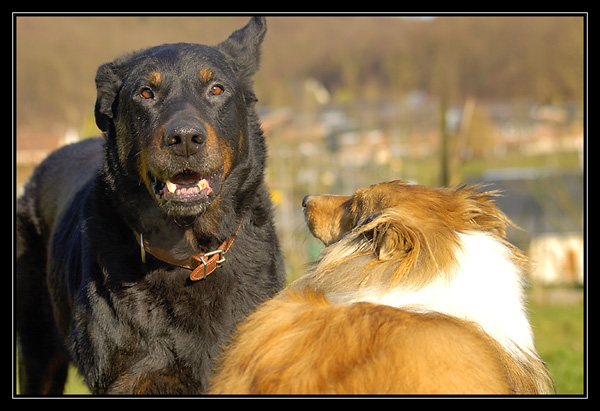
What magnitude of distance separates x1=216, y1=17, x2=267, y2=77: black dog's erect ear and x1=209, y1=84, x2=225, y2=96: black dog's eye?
0.39 meters

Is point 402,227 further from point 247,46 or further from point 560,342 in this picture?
point 560,342

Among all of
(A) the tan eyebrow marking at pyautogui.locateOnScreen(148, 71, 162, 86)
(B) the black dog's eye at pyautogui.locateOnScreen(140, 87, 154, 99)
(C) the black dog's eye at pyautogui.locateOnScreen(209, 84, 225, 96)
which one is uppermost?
(A) the tan eyebrow marking at pyautogui.locateOnScreen(148, 71, 162, 86)

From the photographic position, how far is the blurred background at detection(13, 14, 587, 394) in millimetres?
11555

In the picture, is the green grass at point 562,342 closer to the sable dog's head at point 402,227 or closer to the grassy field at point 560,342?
the grassy field at point 560,342

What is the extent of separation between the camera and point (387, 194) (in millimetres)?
3326

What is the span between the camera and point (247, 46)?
13.9ft

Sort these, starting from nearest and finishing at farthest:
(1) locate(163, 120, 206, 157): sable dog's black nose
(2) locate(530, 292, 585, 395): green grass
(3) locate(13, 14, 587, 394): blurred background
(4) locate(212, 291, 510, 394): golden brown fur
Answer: (4) locate(212, 291, 510, 394): golden brown fur → (1) locate(163, 120, 206, 157): sable dog's black nose → (2) locate(530, 292, 585, 395): green grass → (3) locate(13, 14, 587, 394): blurred background

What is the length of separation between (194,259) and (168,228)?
0.27m

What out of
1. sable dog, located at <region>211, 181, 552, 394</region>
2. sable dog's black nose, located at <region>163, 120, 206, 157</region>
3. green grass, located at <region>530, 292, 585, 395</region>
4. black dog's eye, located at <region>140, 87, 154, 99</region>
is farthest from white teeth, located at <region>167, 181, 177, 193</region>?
green grass, located at <region>530, 292, 585, 395</region>

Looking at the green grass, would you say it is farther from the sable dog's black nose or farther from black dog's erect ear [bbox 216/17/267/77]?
the sable dog's black nose

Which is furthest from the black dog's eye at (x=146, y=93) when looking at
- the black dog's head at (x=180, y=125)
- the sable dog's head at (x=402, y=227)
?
the sable dog's head at (x=402, y=227)

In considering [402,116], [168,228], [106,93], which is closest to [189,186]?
[168,228]

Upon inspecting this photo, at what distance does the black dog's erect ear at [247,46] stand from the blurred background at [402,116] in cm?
600

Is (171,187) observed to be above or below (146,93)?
below
